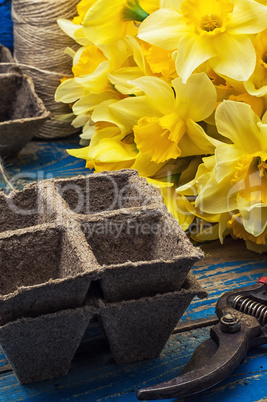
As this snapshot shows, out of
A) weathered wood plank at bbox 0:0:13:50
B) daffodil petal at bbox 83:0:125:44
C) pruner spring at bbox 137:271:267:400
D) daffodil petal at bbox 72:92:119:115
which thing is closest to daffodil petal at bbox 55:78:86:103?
daffodil petal at bbox 72:92:119:115

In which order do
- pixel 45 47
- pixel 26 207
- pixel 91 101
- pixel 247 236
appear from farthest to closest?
pixel 45 47
pixel 91 101
pixel 247 236
pixel 26 207

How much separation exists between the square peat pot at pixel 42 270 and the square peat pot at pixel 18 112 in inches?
14.7

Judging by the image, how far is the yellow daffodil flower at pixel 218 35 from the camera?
66 cm

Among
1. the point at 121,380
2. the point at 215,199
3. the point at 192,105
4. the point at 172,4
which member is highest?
the point at 172,4

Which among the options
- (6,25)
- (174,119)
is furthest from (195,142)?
(6,25)

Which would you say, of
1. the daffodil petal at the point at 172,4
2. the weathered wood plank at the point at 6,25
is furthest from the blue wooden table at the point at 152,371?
the weathered wood plank at the point at 6,25

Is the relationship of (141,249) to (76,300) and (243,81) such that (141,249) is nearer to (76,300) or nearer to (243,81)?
(76,300)

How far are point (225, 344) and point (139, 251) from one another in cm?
13

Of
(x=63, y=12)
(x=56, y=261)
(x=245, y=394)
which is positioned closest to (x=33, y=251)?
(x=56, y=261)

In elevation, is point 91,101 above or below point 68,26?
below

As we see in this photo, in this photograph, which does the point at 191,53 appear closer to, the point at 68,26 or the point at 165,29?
the point at 165,29

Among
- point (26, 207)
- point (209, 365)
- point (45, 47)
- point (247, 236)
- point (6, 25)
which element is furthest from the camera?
point (6, 25)

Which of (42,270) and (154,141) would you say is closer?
(42,270)

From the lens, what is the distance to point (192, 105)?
2.31 ft
